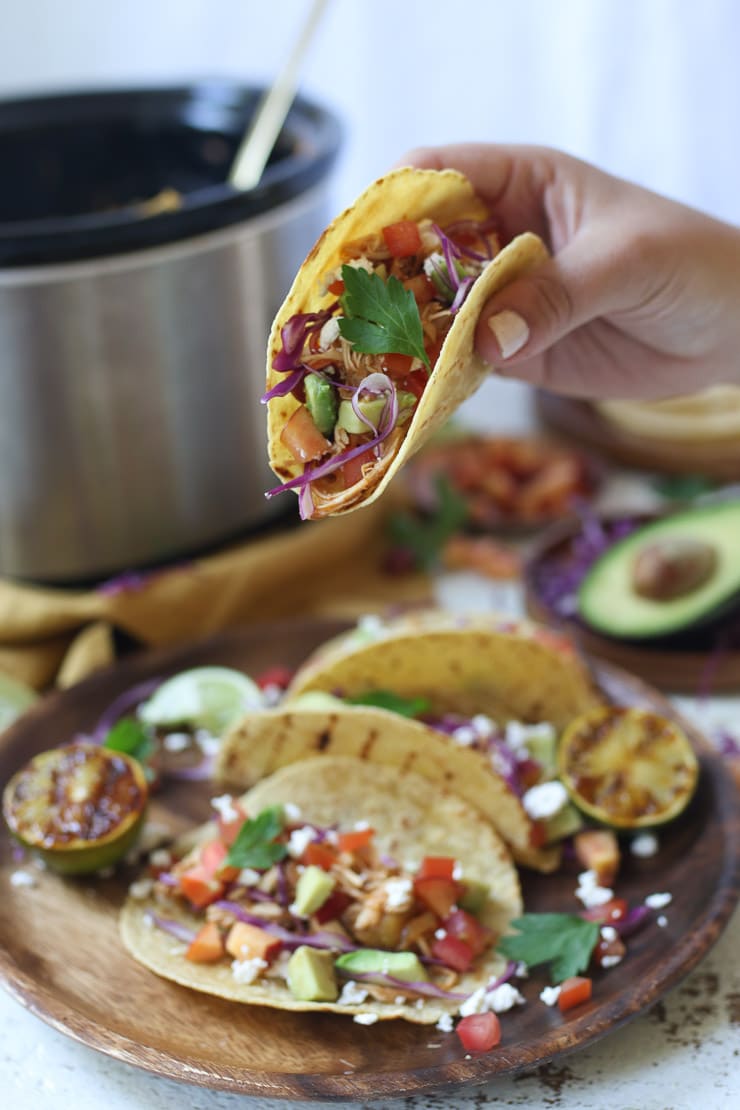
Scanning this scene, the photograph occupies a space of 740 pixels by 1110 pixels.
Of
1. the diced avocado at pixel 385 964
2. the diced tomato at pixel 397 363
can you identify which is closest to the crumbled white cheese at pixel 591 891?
the diced avocado at pixel 385 964

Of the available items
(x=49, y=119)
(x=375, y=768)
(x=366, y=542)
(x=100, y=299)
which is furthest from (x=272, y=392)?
(x=49, y=119)

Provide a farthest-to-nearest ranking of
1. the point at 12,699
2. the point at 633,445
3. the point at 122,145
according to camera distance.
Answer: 1. the point at 633,445
2. the point at 122,145
3. the point at 12,699

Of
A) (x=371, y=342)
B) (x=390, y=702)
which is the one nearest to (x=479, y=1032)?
(x=390, y=702)

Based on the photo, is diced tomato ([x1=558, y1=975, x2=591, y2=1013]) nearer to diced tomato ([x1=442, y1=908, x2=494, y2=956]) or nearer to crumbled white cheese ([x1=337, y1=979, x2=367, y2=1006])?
diced tomato ([x1=442, y1=908, x2=494, y2=956])

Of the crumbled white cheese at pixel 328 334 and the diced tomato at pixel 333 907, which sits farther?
the diced tomato at pixel 333 907

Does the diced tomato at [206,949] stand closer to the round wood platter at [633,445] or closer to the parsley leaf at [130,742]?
the parsley leaf at [130,742]

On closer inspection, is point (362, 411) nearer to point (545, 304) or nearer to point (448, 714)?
point (545, 304)
